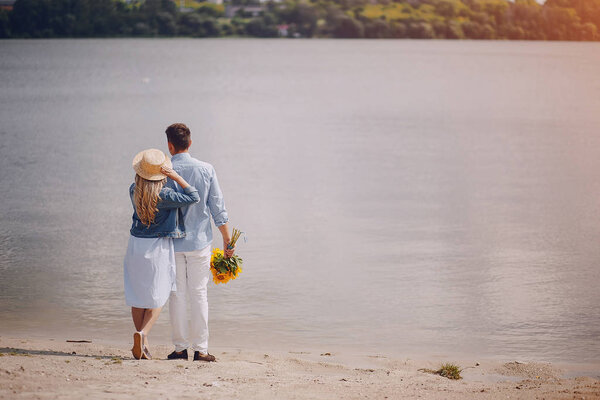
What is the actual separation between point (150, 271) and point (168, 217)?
16.4 inches

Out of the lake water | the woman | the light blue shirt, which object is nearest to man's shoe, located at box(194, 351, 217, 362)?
the woman

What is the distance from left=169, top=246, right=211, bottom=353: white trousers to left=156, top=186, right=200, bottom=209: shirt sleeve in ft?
1.33

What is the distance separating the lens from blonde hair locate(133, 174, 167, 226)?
6266 mm

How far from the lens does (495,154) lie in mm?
27719

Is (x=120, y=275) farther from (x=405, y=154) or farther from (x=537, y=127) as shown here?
(x=537, y=127)

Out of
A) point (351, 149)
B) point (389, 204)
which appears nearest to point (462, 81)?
point (351, 149)

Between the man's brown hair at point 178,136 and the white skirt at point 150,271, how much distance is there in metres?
0.69

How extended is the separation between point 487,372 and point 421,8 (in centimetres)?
16748

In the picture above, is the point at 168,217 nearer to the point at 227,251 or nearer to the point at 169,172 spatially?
the point at 169,172

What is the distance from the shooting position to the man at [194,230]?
6445 millimetres

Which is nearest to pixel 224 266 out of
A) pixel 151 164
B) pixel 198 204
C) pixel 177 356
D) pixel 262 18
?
pixel 198 204

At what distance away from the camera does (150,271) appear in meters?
6.39

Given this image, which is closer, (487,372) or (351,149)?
(487,372)

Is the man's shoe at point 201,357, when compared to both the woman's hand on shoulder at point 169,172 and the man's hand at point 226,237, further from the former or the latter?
the woman's hand on shoulder at point 169,172
